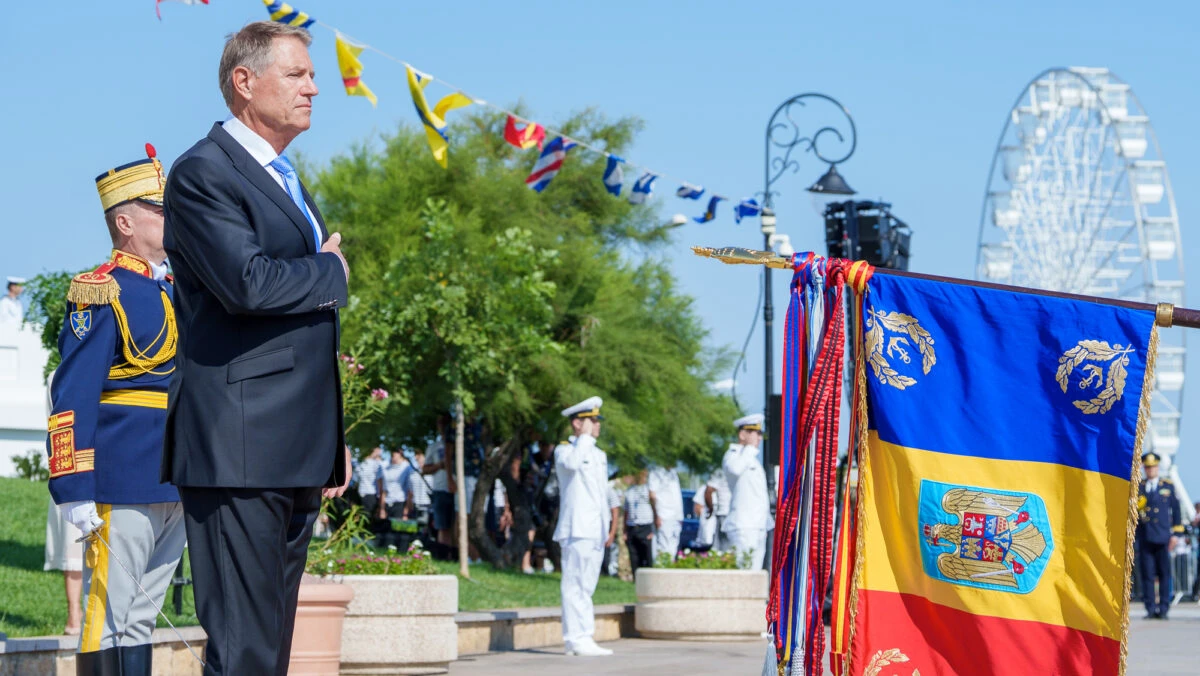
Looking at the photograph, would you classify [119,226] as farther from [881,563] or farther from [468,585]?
[468,585]

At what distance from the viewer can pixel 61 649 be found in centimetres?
698

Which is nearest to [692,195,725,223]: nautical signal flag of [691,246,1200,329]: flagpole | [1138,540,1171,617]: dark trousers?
[1138,540,1171,617]: dark trousers

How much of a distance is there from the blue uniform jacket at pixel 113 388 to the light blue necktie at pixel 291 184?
1.56 metres

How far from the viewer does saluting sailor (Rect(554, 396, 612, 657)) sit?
11.3 m

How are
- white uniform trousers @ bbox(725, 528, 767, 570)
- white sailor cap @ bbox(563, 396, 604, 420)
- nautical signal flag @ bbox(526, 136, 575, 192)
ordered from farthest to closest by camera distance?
white uniform trousers @ bbox(725, 528, 767, 570) → nautical signal flag @ bbox(526, 136, 575, 192) → white sailor cap @ bbox(563, 396, 604, 420)

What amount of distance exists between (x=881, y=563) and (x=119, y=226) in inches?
111

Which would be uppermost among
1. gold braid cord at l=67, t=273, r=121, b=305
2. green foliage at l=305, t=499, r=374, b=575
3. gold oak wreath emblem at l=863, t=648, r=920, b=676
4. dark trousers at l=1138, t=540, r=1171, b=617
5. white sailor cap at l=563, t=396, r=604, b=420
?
gold braid cord at l=67, t=273, r=121, b=305

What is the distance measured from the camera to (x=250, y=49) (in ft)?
11.6

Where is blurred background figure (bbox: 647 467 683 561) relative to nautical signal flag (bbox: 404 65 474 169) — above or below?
below

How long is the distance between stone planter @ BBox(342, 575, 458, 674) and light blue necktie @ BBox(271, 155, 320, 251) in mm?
5646

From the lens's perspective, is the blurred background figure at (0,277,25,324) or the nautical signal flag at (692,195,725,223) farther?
the blurred background figure at (0,277,25,324)

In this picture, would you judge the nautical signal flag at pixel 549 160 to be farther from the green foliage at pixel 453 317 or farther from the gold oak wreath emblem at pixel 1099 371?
the gold oak wreath emblem at pixel 1099 371

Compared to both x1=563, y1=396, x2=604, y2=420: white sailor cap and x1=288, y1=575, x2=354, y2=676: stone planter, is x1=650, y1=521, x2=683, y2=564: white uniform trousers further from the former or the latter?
x1=288, y1=575, x2=354, y2=676: stone planter

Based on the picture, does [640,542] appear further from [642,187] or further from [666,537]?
[642,187]
